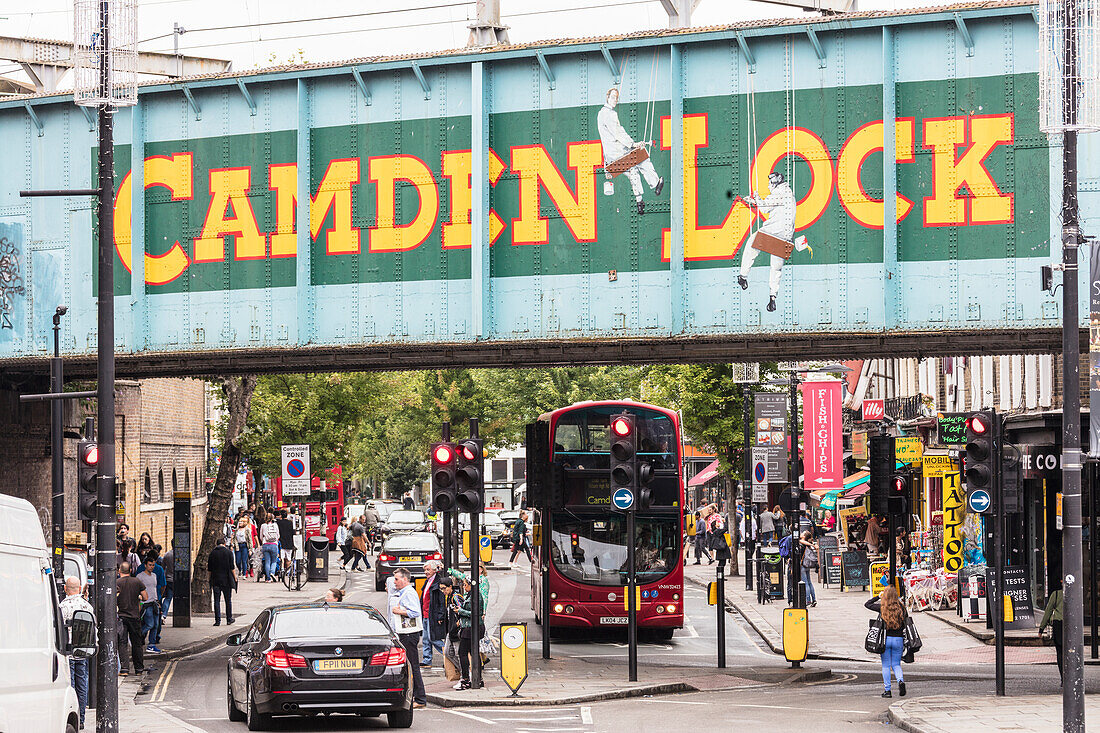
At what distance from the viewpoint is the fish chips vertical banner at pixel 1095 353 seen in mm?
15641

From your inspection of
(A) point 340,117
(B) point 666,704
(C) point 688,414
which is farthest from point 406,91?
(C) point 688,414

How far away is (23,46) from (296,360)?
24.0 ft

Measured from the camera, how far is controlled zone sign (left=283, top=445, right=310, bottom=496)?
3844 centimetres

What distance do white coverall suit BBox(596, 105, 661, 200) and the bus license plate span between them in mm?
7786

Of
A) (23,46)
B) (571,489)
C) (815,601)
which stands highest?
(23,46)

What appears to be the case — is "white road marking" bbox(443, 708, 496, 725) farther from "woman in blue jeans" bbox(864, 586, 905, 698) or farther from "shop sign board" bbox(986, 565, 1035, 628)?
"shop sign board" bbox(986, 565, 1035, 628)

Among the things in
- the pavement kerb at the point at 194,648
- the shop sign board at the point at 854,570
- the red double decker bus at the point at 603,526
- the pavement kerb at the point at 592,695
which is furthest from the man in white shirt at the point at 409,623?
the shop sign board at the point at 854,570

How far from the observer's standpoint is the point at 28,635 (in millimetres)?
11250

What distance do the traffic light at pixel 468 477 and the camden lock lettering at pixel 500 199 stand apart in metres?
2.57

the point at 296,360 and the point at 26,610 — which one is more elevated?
the point at 296,360

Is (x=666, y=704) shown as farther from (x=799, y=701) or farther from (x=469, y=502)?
(x=469, y=502)

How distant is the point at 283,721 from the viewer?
58.3ft

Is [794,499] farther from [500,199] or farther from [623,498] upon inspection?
[500,199]

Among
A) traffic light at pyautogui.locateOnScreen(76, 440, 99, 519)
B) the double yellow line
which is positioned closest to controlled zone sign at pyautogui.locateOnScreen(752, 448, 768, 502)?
the double yellow line
